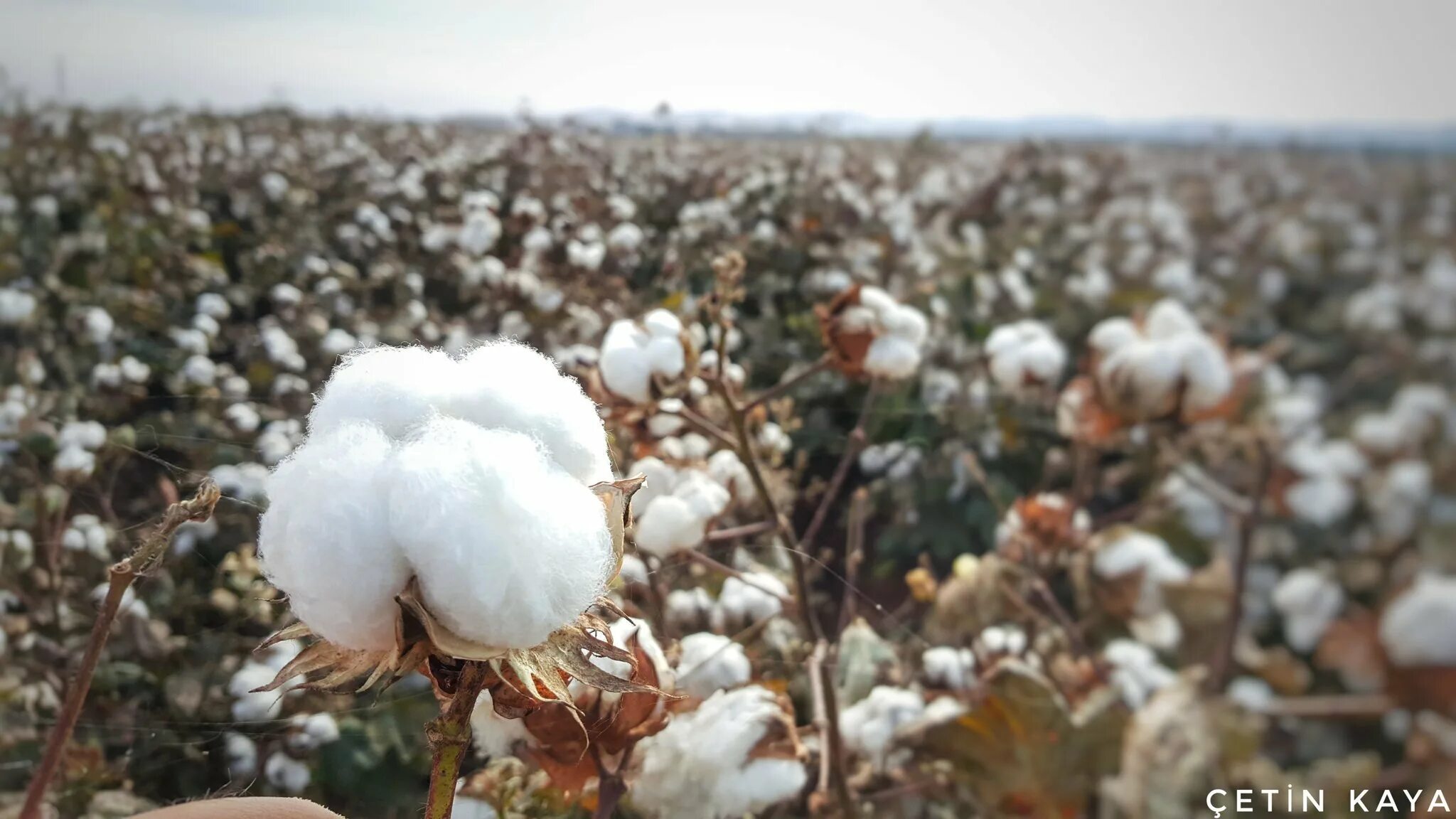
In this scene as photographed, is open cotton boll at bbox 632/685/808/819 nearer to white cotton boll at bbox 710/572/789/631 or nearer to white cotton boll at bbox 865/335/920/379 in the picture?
white cotton boll at bbox 710/572/789/631

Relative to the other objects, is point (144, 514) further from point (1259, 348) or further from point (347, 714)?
point (1259, 348)

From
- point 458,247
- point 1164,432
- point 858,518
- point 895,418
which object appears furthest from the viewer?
point 458,247

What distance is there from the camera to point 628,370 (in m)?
0.52

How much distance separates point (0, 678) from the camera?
65 centimetres

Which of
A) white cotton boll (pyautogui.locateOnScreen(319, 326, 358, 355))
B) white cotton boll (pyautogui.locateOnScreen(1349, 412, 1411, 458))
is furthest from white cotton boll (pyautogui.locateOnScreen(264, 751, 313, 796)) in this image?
white cotton boll (pyautogui.locateOnScreen(319, 326, 358, 355))

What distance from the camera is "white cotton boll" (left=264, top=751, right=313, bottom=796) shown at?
0.55 meters

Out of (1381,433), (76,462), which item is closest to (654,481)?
(1381,433)

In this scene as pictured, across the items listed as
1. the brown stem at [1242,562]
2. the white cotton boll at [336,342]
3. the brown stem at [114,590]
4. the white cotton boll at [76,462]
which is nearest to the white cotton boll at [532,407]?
the brown stem at [114,590]

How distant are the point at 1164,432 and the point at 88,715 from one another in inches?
25.8

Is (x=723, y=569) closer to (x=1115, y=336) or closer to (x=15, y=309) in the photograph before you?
(x=1115, y=336)

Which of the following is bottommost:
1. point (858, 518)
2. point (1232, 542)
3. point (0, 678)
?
point (0, 678)

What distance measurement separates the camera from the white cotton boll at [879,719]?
20.0 inches

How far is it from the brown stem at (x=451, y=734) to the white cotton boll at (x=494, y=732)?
12 cm

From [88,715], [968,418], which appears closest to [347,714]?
[88,715]
